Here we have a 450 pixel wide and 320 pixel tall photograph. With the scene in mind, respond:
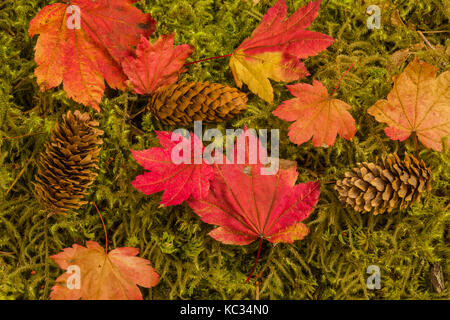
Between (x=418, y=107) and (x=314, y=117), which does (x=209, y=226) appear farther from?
(x=418, y=107)

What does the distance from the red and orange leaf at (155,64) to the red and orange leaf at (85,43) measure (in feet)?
0.16

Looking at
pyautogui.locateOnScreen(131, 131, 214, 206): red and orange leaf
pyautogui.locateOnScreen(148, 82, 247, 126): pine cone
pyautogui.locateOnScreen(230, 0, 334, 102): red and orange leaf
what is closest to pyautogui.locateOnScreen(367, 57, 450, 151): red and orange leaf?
pyautogui.locateOnScreen(230, 0, 334, 102): red and orange leaf

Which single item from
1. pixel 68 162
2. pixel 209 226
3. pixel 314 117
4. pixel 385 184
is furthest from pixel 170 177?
pixel 385 184

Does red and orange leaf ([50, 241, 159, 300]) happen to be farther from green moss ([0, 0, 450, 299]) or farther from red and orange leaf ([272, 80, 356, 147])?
red and orange leaf ([272, 80, 356, 147])

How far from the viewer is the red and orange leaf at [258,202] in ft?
4.27

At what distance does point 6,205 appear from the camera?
142 cm

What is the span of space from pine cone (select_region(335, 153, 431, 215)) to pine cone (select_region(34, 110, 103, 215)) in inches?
35.6

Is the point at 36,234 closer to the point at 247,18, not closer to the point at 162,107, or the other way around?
the point at 162,107

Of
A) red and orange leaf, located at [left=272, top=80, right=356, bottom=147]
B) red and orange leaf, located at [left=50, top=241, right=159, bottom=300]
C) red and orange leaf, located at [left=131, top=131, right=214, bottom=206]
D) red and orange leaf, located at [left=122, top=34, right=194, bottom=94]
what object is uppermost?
Result: red and orange leaf, located at [left=122, top=34, right=194, bottom=94]

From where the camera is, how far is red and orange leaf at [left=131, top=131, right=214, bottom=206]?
1.28 m

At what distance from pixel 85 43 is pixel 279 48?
698mm

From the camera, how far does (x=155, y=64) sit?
4.46 ft

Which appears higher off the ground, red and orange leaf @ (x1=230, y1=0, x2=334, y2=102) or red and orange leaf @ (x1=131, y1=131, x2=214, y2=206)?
red and orange leaf @ (x1=230, y1=0, x2=334, y2=102)

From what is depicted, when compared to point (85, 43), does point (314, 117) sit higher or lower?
lower
